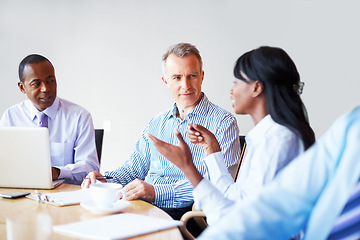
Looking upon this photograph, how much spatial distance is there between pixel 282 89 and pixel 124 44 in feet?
10.5

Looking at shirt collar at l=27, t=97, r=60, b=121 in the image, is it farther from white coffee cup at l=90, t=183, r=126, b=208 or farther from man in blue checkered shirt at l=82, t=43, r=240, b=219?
white coffee cup at l=90, t=183, r=126, b=208

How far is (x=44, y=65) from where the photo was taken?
2.57 m

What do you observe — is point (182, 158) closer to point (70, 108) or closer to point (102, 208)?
point (102, 208)

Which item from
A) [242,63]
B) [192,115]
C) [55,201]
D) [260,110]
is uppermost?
[242,63]

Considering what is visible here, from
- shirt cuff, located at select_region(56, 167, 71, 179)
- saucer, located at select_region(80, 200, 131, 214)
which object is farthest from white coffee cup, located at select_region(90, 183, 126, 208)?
shirt cuff, located at select_region(56, 167, 71, 179)

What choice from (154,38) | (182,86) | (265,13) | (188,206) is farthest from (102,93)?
(188,206)

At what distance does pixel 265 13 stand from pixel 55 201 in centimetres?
313

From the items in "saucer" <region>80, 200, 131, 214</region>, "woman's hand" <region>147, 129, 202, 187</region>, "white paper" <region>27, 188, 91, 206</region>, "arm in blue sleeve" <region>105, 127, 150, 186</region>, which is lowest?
"arm in blue sleeve" <region>105, 127, 150, 186</region>

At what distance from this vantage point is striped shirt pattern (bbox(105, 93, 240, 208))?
2100mm

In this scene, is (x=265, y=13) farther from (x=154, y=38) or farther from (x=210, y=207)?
(x=210, y=207)

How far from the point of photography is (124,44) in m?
4.32

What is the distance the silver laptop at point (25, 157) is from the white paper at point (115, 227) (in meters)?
0.57

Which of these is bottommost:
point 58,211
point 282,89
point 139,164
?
point 139,164

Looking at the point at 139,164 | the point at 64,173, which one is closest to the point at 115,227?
the point at 64,173
